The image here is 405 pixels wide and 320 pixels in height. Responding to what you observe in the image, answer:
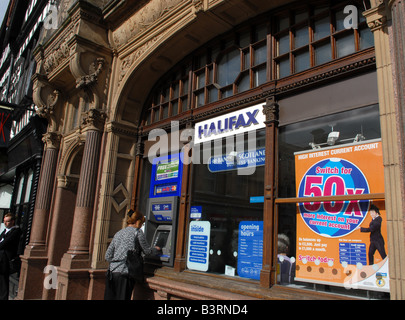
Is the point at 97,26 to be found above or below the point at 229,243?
above

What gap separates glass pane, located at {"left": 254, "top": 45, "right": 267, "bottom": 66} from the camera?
550 cm

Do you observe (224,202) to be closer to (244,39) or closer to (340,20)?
(244,39)

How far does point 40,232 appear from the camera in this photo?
8.74 meters

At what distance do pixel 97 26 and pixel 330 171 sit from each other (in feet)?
21.6

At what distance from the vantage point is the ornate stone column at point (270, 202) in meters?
4.41

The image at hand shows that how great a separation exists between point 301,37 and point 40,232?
8.02 meters

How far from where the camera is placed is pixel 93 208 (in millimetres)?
7125

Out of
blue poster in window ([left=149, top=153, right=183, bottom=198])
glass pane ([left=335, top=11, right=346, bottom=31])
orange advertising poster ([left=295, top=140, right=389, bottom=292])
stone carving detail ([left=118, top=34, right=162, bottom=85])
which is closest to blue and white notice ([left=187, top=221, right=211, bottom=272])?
blue poster in window ([left=149, top=153, right=183, bottom=198])

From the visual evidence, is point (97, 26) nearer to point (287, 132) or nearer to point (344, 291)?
point (287, 132)

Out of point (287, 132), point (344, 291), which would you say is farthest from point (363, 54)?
point (344, 291)

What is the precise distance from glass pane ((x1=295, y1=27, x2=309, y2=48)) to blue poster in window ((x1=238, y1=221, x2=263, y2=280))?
2.82 meters

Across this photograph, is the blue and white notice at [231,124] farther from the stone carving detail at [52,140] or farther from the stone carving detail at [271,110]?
the stone carving detail at [52,140]

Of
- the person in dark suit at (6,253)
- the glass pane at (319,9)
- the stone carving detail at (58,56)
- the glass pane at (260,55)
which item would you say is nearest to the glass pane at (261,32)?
the glass pane at (260,55)

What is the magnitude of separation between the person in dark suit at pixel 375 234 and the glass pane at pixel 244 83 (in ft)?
9.69
